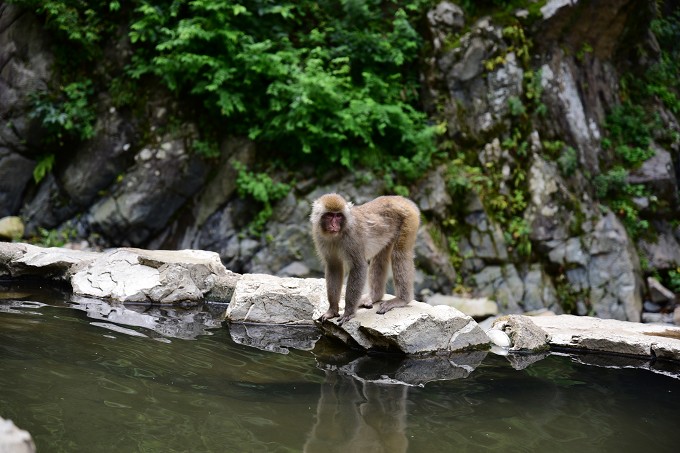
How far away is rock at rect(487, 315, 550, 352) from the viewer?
17.6 feet

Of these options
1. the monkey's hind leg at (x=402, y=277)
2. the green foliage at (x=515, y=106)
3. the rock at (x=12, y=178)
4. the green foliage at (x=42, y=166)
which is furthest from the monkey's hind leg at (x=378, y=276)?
the rock at (x=12, y=178)

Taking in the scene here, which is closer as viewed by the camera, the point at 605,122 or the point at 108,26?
the point at 108,26

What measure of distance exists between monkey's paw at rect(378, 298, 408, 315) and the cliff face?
353 cm

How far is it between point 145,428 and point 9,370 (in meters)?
1.22

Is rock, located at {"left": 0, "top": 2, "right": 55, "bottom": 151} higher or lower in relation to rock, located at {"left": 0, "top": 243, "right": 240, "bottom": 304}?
higher

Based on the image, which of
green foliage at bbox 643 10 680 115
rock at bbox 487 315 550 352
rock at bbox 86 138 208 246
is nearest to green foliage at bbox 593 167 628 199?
green foliage at bbox 643 10 680 115

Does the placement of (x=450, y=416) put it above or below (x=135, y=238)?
below

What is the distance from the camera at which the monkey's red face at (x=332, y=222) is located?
458 centimetres

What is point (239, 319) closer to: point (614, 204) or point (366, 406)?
point (366, 406)

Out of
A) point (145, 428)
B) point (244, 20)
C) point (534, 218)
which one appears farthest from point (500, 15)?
point (145, 428)

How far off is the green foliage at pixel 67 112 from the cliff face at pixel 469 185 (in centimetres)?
20

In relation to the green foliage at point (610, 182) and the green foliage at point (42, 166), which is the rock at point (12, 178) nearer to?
the green foliage at point (42, 166)

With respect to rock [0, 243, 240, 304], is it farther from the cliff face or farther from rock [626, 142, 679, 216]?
rock [626, 142, 679, 216]

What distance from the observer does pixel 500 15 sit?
32.7 ft
